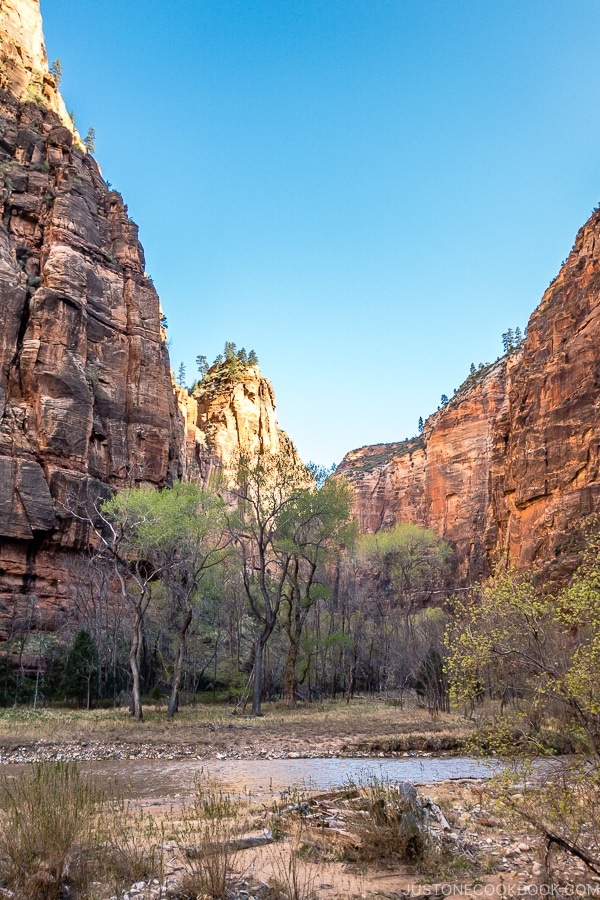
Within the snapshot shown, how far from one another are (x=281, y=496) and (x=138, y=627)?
10635mm

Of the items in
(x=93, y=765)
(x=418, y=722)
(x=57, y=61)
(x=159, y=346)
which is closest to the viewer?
(x=93, y=765)

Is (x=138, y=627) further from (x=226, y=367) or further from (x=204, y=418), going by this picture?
(x=226, y=367)

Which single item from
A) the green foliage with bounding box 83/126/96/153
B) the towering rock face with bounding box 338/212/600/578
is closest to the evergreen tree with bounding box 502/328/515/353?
the towering rock face with bounding box 338/212/600/578

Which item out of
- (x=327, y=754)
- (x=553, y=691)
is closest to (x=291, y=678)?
A: (x=327, y=754)

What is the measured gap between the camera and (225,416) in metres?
93.2

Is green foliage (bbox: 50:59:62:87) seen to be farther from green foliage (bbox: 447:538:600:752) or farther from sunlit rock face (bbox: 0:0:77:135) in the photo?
green foliage (bbox: 447:538:600:752)

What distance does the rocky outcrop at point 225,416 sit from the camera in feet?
284

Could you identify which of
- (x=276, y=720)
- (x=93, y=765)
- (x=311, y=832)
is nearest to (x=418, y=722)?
(x=276, y=720)

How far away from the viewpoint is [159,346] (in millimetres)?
62875

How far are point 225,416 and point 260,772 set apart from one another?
7888 centimetres

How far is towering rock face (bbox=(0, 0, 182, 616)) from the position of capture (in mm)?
46625

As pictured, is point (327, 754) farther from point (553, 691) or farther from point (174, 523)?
point (174, 523)

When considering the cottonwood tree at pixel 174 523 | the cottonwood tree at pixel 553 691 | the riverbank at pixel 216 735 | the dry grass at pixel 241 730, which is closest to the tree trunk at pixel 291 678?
the dry grass at pixel 241 730

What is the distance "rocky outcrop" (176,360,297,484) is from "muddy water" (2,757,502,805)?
212 feet
